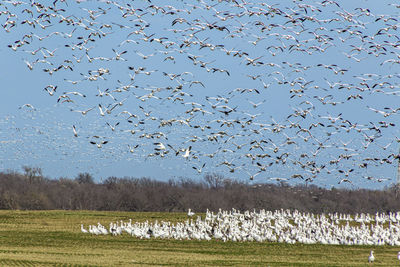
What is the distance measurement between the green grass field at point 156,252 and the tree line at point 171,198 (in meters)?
39.4

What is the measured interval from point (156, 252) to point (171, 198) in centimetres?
6180

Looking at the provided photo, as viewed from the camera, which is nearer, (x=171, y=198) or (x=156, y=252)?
(x=156, y=252)

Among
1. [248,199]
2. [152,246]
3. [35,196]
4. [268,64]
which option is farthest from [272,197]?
[268,64]

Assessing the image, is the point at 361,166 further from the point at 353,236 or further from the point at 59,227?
the point at 59,227

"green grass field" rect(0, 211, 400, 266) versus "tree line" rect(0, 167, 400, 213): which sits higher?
"tree line" rect(0, 167, 400, 213)

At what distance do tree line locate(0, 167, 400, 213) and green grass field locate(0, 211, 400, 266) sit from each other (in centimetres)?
3941

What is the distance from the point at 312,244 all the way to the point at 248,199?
53.3 meters

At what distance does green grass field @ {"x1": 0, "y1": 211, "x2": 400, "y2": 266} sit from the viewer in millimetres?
32844

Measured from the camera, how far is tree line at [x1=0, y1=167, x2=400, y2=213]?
312 feet

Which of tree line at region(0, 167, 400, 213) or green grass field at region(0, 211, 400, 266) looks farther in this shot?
tree line at region(0, 167, 400, 213)

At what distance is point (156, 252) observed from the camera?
127ft

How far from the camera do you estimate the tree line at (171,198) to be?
95.0 metres

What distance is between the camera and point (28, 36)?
116 ft

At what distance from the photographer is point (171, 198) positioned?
100500 mm
